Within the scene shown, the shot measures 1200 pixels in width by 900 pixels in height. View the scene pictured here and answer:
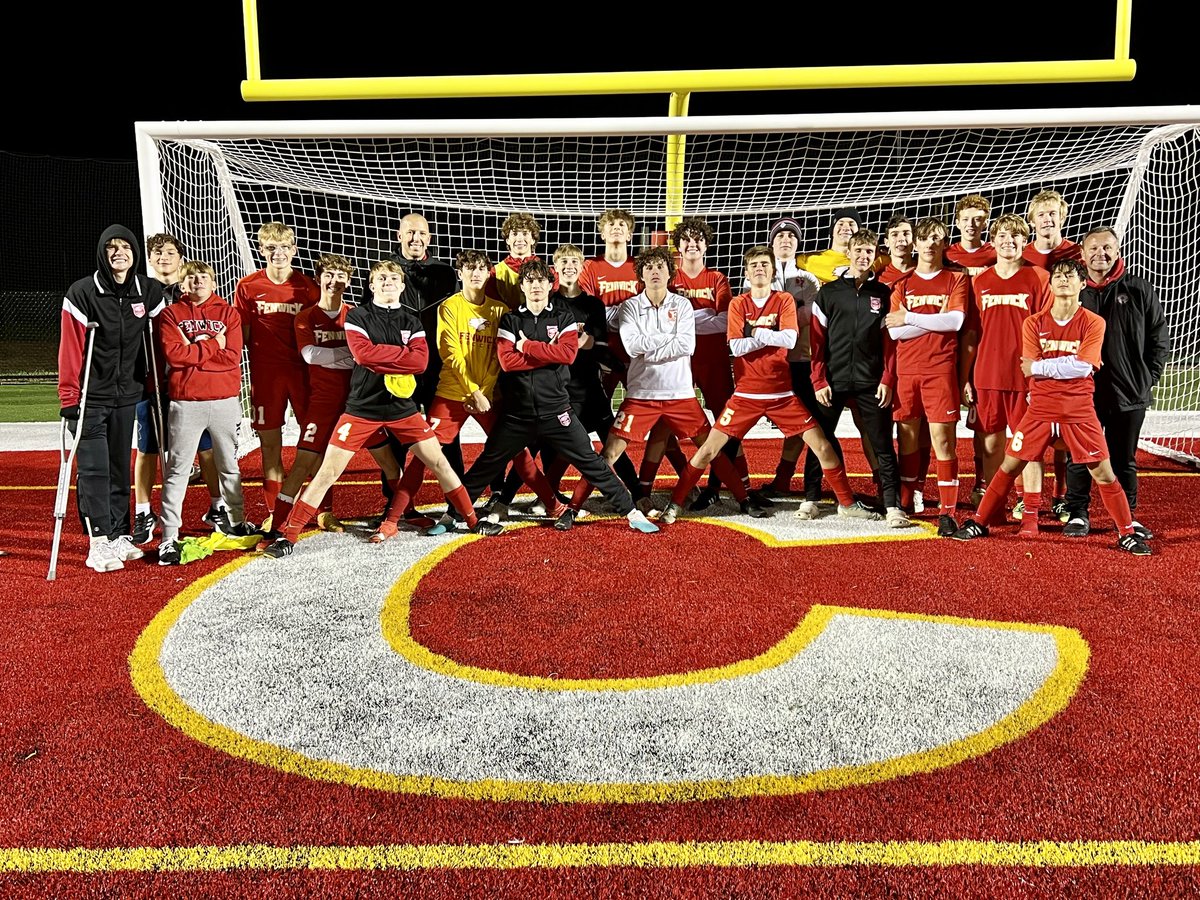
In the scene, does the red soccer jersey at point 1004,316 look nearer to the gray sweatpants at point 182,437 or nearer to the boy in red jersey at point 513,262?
the boy in red jersey at point 513,262

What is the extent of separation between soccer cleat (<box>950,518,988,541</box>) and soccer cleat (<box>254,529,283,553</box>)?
4.02 metres

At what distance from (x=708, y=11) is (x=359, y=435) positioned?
38.4 feet

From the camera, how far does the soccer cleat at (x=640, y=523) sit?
5.06m

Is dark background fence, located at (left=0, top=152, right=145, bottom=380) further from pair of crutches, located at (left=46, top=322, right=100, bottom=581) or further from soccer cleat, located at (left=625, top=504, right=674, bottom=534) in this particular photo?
soccer cleat, located at (left=625, top=504, right=674, bottom=534)

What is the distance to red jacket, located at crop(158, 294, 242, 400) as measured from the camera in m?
4.64

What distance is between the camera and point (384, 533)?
508 cm

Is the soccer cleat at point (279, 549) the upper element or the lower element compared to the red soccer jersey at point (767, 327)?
lower

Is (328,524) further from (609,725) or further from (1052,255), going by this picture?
(1052,255)

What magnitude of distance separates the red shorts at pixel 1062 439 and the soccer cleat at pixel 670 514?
1998 millimetres

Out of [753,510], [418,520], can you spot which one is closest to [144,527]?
[418,520]

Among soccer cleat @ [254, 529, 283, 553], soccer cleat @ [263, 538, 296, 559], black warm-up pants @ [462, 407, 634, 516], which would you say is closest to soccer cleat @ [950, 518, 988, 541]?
black warm-up pants @ [462, 407, 634, 516]

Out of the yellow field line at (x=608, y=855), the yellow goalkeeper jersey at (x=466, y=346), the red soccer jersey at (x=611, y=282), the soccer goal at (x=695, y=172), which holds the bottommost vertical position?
the yellow field line at (x=608, y=855)

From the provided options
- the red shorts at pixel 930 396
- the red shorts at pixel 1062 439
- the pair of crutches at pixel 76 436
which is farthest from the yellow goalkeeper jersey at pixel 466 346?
the red shorts at pixel 1062 439

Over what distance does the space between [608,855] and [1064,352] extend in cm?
374
